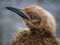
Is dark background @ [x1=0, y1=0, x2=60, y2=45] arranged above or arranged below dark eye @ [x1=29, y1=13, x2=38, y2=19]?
above

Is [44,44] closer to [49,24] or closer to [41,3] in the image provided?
[49,24]

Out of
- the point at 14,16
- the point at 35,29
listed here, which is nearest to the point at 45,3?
the point at 14,16

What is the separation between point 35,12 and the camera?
153 inches

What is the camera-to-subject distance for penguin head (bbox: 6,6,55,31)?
387cm

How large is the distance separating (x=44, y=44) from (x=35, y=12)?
1.02 ft

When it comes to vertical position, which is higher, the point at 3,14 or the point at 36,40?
the point at 3,14

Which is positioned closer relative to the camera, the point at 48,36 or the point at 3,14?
the point at 48,36

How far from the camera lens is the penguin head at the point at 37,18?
387cm

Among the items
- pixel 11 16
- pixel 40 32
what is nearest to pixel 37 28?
pixel 40 32

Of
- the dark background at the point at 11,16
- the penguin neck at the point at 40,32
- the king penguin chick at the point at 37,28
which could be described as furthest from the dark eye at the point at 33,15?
the dark background at the point at 11,16

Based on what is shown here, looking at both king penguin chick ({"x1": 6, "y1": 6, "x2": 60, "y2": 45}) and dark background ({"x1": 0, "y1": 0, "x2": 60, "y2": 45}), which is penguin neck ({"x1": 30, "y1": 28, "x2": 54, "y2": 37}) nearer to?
king penguin chick ({"x1": 6, "y1": 6, "x2": 60, "y2": 45})

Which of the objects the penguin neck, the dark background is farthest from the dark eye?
the dark background

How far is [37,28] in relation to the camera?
3.93 m

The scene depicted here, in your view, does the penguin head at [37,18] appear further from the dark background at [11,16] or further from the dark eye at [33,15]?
the dark background at [11,16]
